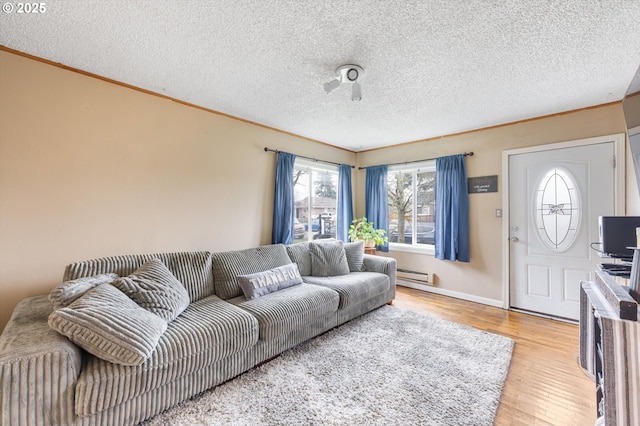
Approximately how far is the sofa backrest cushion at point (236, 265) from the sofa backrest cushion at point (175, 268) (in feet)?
0.26

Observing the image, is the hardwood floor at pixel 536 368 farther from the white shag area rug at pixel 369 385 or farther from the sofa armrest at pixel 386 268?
the sofa armrest at pixel 386 268

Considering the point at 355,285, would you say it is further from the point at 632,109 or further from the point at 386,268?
the point at 632,109

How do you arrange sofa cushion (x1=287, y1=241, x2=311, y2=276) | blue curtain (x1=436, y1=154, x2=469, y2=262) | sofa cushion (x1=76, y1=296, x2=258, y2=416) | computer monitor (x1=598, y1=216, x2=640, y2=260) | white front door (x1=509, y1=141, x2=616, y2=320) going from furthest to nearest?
blue curtain (x1=436, y1=154, x2=469, y2=262) < sofa cushion (x1=287, y1=241, x2=311, y2=276) < white front door (x1=509, y1=141, x2=616, y2=320) < computer monitor (x1=598, y1=216, x2=640, y2=260) < sofa cushion (x1=76, y1=296, x2=258, y2=416)

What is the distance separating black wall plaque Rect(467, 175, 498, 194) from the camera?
3.63 metres

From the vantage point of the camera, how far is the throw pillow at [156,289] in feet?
6.20

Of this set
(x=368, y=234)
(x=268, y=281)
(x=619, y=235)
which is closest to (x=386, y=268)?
(x=368, y=234)

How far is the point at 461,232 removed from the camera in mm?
3838

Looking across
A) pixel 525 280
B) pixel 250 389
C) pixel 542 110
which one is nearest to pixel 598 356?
pixel 250 389

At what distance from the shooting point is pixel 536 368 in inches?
Answer: 86.6

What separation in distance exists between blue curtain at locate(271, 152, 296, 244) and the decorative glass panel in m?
3.14

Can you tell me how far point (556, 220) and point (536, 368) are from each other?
1.85 meters

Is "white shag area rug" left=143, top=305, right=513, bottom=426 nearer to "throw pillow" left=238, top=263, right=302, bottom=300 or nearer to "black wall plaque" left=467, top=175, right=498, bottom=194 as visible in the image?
"throw pillow" left=238, top=263, right=302, bottom=300

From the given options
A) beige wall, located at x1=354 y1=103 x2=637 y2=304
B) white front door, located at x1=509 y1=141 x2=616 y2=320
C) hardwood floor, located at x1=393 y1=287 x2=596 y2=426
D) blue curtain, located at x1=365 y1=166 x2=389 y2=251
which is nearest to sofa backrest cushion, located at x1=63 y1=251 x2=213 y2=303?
hardwood floor, located at x1=393 y1=287 x2=596 y2=426
